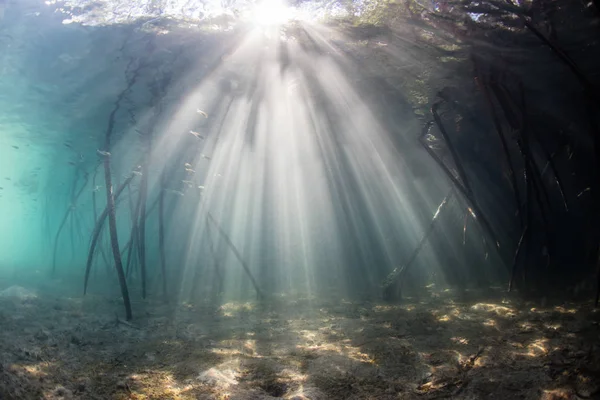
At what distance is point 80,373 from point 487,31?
11.1m

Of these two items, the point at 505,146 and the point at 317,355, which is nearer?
the point at 317,355

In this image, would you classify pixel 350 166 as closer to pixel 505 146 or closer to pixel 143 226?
pixel 505 146

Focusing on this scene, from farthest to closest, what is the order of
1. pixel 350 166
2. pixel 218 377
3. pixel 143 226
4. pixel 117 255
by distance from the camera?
pixel 350 166 < pixel 143 226 < pixel 117 255 < pixel 218 377

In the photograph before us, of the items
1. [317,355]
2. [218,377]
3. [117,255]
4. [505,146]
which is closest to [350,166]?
[505,146]

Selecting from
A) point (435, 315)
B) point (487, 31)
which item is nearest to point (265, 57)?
point (487, 31)

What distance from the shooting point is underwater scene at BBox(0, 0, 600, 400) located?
4316mm

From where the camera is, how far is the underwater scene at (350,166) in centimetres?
432

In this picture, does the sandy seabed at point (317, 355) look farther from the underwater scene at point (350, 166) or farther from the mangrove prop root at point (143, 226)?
the mangrove prop root at point (143, 226)

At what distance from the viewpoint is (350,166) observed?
18531 millimetres

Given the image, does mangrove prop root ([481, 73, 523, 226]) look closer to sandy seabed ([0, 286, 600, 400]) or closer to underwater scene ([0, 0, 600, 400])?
underwater scene ([0, 0, 600, 400])

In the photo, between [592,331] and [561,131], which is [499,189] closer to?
[561,131]

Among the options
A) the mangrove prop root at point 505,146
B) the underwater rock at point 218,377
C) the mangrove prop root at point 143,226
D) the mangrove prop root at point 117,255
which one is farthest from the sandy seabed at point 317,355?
the mangrove prop root at point 143,226

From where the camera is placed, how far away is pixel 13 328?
6.44 meters

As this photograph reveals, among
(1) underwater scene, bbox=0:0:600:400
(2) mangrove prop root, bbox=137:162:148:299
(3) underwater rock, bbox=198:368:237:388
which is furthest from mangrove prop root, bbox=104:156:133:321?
(3) underwater rock, bbox=198:368:237:388
